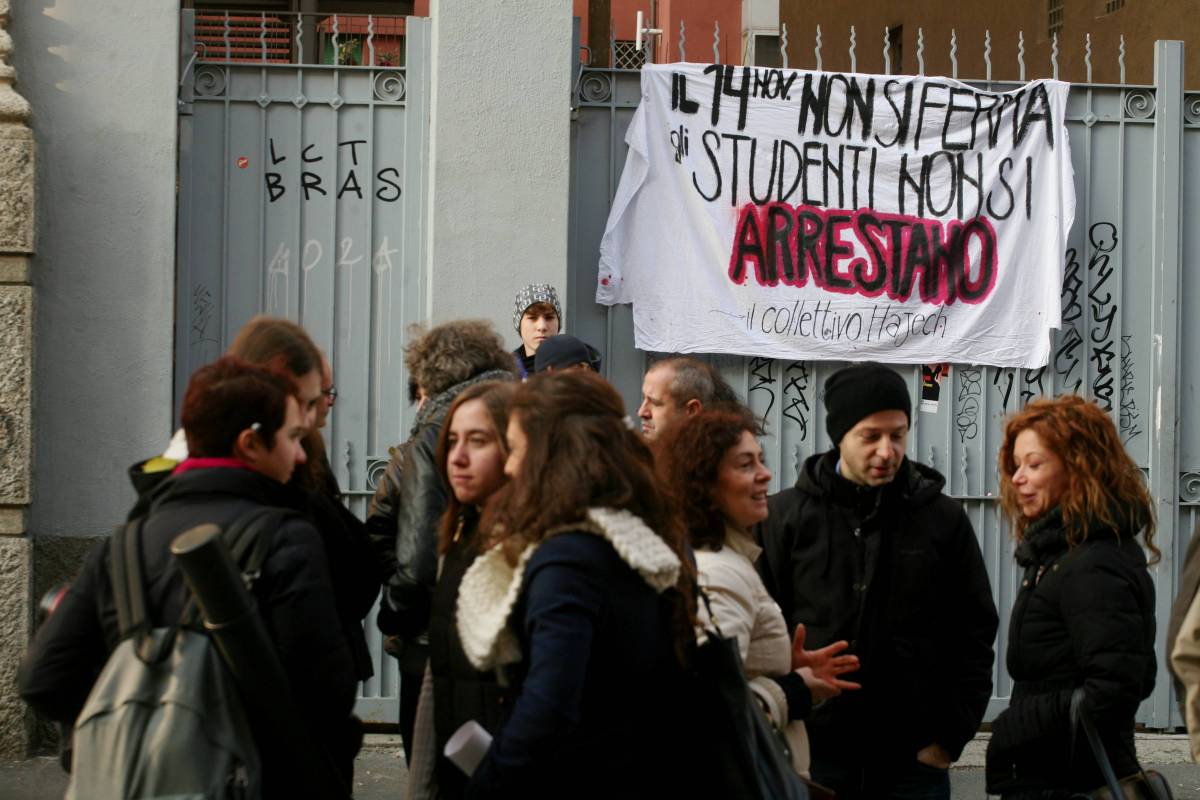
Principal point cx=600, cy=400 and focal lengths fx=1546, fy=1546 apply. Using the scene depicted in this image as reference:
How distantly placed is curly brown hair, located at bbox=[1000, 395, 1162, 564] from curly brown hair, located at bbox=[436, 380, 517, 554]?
157 cm

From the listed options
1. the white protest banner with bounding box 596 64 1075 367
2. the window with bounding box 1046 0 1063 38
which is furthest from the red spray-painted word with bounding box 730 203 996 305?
the window with bounding box 1046 0 1063 38

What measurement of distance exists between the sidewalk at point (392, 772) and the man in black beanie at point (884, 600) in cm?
206

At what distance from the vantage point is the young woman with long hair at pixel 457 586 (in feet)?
11.2

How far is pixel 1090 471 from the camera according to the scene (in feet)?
14.3

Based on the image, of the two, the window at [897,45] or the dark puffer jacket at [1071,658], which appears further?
the window at [897,45]

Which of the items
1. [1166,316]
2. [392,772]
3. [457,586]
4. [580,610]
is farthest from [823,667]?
[1166,316]

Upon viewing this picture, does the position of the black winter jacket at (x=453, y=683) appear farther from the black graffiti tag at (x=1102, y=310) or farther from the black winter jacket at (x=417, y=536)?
the black graffiti tag at (x=1102, y=310)

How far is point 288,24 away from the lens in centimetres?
1027

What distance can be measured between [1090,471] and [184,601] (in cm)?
254

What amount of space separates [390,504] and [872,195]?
3.19 meters

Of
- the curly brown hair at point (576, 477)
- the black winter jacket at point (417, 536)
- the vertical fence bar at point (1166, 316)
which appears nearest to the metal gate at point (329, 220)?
the black winter jacket at point (417, 536)

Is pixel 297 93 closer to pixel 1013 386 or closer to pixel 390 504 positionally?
pixel 390 504

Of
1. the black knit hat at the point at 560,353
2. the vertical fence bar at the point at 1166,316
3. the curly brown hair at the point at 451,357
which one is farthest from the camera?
the vertical fence bar at the point at 1166,316

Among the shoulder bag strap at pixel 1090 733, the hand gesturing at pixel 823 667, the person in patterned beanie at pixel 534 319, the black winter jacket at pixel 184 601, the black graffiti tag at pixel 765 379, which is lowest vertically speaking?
the shoulder bag strap at pixel 1090 733
